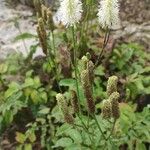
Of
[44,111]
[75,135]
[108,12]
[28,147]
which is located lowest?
[28,147]

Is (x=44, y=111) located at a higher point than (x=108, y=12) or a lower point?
lower

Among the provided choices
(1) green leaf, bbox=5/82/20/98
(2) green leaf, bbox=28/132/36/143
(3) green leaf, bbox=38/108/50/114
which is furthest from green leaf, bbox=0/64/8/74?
(2) green leaf, bbox=28/132/36/143

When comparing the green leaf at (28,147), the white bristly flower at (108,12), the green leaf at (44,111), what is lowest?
the green leaf at (28,147)

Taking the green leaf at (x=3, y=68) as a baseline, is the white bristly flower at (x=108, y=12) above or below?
above

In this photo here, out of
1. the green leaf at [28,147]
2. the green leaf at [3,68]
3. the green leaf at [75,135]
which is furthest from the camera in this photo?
the green leaf at [3,68]

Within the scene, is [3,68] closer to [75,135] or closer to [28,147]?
[28,147]

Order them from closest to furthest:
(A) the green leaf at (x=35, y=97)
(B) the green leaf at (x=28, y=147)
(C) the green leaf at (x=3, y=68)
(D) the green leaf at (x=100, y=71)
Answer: (B) the green leaf at (x=28, y=147)
(A) the green leaf at (x=35, y=97)
(D) the green leaf at (x=100, y=71)
(C) the green leaf at (x=3, y=68)

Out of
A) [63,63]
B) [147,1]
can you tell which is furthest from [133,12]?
[63,63]

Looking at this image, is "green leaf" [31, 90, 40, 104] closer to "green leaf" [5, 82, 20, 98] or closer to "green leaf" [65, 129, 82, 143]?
"green leaf" [5, 82, 20, 98]

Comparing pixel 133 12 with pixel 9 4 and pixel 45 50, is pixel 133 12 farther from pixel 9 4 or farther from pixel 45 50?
pixel 45 50

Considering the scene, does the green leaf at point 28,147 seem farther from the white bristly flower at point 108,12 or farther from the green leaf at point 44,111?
the white bristly flower at point 108,12

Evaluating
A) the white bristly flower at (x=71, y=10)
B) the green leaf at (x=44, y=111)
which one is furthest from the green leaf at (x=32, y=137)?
the white bristly flower at (x=71, y=10)

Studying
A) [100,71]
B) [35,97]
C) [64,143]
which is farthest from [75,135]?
[100,71]
